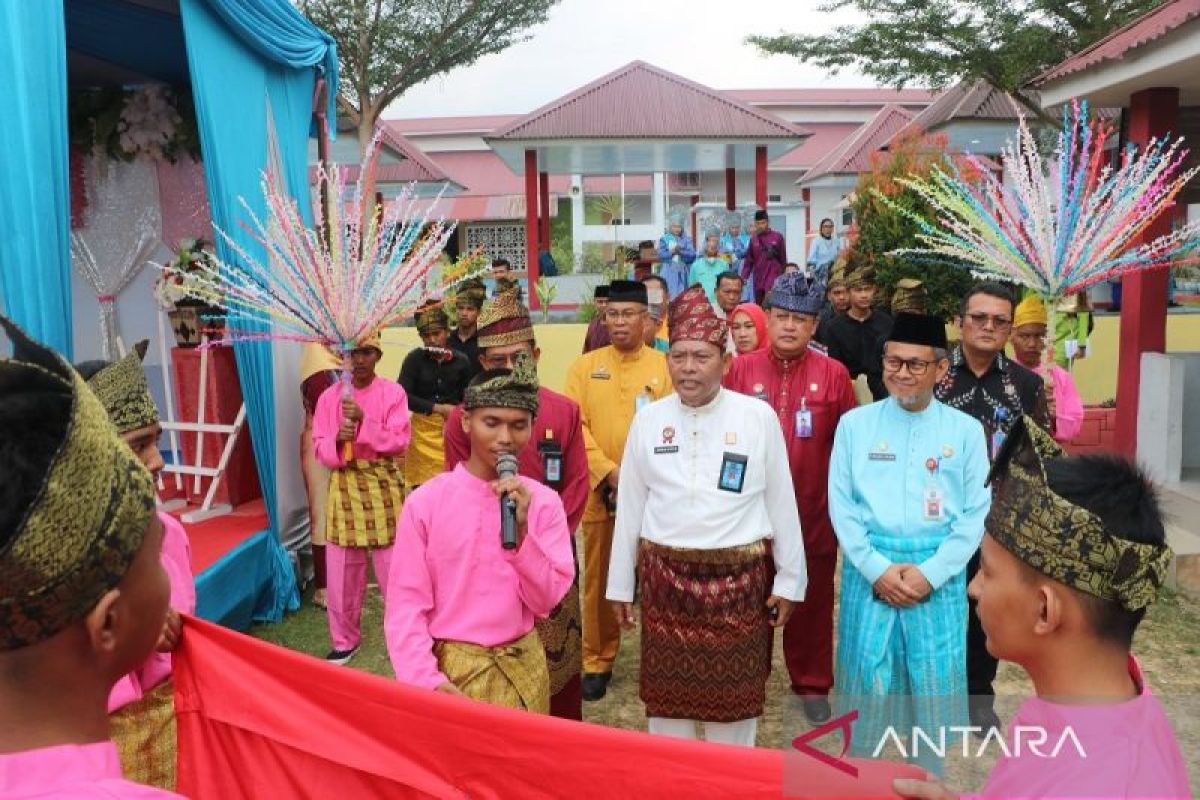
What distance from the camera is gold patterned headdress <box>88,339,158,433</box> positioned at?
278 cm

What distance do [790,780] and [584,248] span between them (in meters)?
23.7

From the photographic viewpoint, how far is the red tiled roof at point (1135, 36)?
6.35 meters

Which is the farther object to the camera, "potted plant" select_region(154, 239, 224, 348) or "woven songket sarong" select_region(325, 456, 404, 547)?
"potted plant" select_region(154, 239, 224, 348)

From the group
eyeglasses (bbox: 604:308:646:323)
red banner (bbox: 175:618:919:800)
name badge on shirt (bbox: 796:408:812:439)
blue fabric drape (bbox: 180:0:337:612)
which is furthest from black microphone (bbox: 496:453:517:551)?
blue fabric drape (bbox: 180:0:337:612)

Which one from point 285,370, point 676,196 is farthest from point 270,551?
point 676,196

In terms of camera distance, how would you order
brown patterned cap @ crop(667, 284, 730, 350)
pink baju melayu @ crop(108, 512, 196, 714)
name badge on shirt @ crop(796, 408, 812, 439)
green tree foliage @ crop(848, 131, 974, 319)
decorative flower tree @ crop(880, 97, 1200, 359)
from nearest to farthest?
pink baju melayu @ crop(108, 512, 196, 714) < brown patterned cap @ crop(667, 284, 730, 350) < decorative flower tree @ crop(880, 97, 1200, 359) < name badge on shirt @ crop(796, 408, 812, 439) < green tree foliage @ crop(848, 131, 974, 319)

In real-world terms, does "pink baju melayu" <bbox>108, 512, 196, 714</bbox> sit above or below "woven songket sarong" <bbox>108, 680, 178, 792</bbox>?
above

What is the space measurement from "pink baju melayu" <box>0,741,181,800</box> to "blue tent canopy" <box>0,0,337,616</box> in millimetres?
3556

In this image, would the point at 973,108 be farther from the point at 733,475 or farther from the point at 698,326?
the point at 733,475

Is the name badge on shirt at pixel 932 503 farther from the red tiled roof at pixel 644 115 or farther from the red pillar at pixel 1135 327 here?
the red tiled roof at pixel 644 115

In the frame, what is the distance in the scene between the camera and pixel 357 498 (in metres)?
5.27

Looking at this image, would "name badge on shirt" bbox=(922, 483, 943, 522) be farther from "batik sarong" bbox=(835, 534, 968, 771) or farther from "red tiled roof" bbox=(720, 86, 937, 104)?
"red tiled roof" bbox=(720, 86, 937, 104)

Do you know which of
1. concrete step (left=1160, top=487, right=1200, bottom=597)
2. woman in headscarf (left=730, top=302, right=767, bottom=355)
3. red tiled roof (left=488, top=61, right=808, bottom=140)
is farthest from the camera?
red tiled roof (left=488, top=61, right=808, bottom=140)

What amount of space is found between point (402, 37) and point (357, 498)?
17.4 meters
